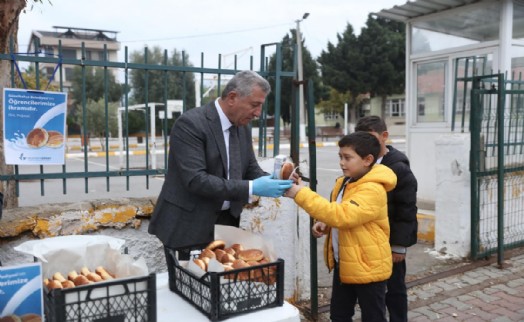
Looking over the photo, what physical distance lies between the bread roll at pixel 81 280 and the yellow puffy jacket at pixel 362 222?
3.47ft

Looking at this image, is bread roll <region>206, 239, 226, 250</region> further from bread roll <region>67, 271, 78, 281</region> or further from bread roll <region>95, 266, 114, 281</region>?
bread roll <region>67, 271, 78, 281</region>

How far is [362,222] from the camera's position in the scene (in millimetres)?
2443

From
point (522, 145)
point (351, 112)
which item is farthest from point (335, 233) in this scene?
point (351, 112)

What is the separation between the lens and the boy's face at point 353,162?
2537 mm

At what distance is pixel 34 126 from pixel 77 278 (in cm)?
161

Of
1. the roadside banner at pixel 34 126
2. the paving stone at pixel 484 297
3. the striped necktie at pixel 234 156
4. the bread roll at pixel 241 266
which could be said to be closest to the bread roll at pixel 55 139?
the roadside banner at pixel 34 126

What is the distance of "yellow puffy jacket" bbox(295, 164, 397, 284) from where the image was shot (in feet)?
7.84

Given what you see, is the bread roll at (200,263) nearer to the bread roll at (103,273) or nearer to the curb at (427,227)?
the bread roll at (103,273)

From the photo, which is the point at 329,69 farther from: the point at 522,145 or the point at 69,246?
the point at 69,246

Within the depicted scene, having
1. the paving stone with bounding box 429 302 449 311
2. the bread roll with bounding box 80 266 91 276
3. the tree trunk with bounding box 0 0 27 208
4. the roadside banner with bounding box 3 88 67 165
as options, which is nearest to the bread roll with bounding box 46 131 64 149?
the roadside banner with bounding box 3 88 67 165

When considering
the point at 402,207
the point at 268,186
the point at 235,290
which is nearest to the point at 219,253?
the point at 235,290

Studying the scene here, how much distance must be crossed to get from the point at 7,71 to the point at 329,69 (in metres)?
35.2

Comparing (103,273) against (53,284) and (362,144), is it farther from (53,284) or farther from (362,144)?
(362,144)

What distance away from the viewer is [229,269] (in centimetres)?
182
